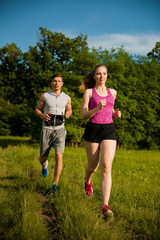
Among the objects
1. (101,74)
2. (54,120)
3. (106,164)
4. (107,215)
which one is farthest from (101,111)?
(107,215)

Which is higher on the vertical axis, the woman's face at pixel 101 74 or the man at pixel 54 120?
the woman's face at pixel 101 74

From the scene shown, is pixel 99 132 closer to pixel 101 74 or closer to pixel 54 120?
pixel 101 74

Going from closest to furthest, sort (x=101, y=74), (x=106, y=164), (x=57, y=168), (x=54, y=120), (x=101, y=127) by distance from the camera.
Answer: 1. (x=106, y=164)
2. (x=101, y=127)
3. (x=101, y=74)
4. (x=57, y=168)
5. (x=54, y=120)

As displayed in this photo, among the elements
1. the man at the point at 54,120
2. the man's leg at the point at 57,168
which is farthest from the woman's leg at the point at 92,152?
the man at the point at 54,120

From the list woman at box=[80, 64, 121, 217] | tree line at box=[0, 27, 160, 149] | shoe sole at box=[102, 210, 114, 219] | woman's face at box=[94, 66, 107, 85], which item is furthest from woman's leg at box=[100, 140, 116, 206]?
tree line at box=[0, 27, 160, 149]

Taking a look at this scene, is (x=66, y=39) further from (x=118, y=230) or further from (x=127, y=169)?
(x=118, y=230)

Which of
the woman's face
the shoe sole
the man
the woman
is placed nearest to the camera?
the shoe sole

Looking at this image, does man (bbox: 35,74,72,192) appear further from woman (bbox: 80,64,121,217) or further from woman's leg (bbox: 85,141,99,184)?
woman (bbox: 80,64,121,217)

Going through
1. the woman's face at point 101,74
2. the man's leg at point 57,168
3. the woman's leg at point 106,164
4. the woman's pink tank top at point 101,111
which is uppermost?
the woman's face at point 101,74

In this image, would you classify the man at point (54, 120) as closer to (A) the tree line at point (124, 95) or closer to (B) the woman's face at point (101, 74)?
(B) the woman's face at point (101, 74)

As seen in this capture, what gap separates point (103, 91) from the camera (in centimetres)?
372

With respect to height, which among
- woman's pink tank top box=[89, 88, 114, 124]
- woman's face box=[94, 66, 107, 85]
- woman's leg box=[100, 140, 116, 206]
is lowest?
woman's leg box=[100, 140, 116, 206]

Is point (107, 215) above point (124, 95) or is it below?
below

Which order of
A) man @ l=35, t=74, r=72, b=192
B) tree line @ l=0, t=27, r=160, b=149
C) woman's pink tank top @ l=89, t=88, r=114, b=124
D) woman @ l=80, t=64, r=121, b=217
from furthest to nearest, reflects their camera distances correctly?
tree line @ l=0, t=27, r=160, b=149 < man @ l=35, t=74, r=72, b=192 < woman's pink tank top @ l=89, t=88, r=114, b=124 < woman @ l=80, t=64, r=121, b=217
